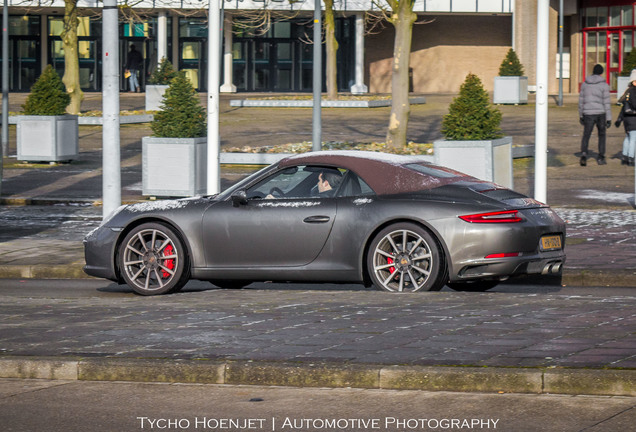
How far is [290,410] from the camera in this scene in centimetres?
621

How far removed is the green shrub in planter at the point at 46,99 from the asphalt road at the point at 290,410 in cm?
1858

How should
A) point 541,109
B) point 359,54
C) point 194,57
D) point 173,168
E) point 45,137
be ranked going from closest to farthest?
point 541,109 → point 173,168 → point 45,137 → point 359,54 → point 194,57

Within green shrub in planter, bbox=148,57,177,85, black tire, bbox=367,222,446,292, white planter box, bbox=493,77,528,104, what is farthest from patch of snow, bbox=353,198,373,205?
white planter box, bbox=493,77,528,104

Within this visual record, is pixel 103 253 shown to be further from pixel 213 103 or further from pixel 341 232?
pixel 213 103

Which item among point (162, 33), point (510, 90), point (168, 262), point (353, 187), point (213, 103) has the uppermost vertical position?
point (162, 33)

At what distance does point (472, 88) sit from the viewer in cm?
1880

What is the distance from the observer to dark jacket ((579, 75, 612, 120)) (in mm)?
22391

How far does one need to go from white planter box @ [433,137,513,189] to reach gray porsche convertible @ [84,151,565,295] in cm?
733

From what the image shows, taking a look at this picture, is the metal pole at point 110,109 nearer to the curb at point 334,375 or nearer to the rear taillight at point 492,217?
the rear taillight at point 492,217

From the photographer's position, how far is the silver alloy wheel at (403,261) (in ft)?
32.7

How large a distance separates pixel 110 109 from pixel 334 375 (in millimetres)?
8153

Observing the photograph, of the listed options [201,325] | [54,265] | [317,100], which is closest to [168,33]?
[317,100]

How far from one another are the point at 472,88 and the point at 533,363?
12449 mm

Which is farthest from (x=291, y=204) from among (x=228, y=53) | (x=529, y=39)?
(x=529, y=39)
